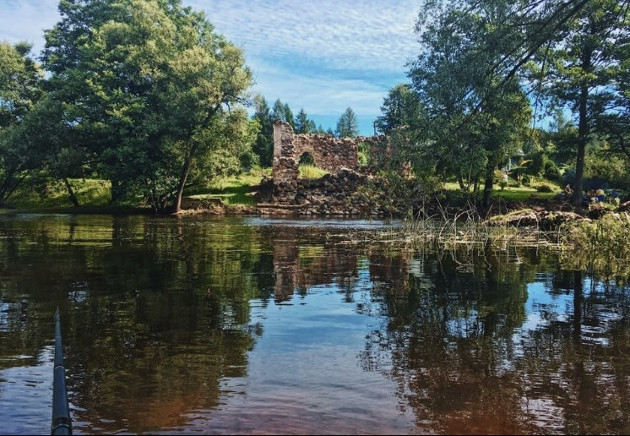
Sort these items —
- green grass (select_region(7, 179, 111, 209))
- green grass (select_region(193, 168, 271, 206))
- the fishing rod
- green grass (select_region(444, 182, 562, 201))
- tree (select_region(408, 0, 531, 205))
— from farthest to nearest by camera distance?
green grass (select_region(7, 179, 111, 209)) → green grass (select_region(193, 168, 271, 206)) → green grass (select_region(444, 182, 562, 201)) → tree (select_region(408, 0, 531, 205)) → the fishing rod

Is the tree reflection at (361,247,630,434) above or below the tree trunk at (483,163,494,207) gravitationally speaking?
below

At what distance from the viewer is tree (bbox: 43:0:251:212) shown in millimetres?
36656

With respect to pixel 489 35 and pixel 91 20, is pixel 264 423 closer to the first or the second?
pixel 489 35

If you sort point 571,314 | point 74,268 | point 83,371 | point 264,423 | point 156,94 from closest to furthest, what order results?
point 264,423, point 83,371, point 571,314, point 74,268, point 156,94

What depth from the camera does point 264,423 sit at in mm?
3922

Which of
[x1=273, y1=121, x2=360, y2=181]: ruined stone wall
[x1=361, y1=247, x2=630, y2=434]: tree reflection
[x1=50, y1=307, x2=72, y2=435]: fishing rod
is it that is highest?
[x1=273, y1=121, x2=360, y2=181]: ruined stone wall

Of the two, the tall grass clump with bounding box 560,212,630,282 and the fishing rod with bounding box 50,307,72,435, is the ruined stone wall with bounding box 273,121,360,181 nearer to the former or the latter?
the tall grass clump with bounding box 560,212,630,282

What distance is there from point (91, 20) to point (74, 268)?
136 feet

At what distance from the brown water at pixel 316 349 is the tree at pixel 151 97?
26.1 m

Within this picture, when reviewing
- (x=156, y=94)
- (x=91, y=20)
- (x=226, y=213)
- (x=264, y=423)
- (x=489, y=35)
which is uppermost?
(x=91, y=20)

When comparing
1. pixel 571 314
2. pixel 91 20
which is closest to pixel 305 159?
pixel 91 20

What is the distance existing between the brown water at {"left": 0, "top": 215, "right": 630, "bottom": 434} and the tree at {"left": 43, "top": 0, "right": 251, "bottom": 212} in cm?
2614

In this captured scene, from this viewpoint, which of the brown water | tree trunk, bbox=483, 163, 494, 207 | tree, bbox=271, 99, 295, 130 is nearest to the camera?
the brown water

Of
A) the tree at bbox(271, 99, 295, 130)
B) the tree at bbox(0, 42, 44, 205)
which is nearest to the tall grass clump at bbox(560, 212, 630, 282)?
the tree at bbox(0, 42, 44, 205)
